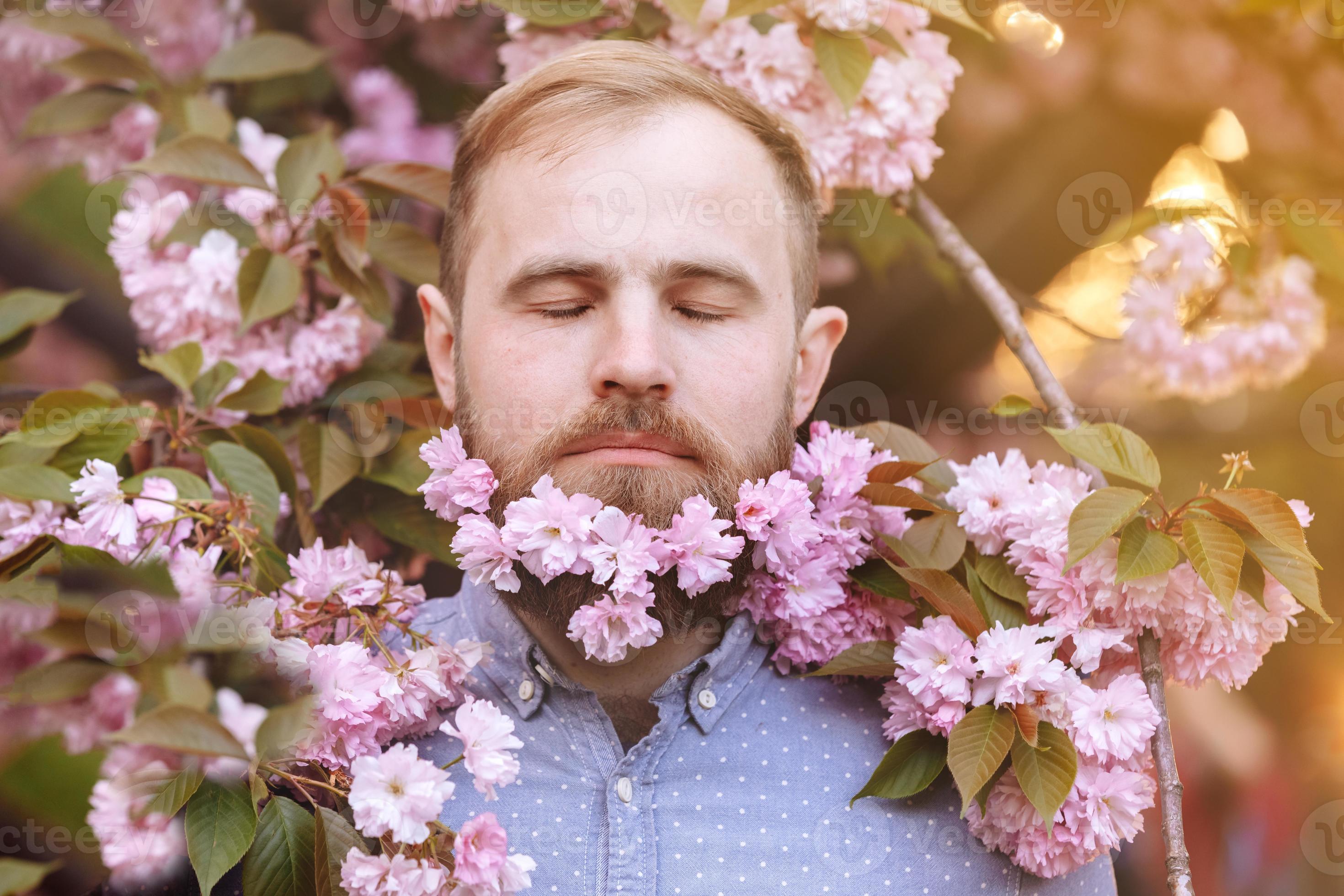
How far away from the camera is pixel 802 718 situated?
1.07 meters

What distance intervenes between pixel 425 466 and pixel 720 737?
1.77ft

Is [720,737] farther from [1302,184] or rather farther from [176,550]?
[1302,184]

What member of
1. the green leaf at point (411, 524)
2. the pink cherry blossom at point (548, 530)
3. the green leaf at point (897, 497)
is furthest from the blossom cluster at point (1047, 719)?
the green leaf at point (411, 524)

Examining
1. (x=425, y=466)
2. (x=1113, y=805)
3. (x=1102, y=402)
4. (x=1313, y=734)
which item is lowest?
(x=1313, y=734)

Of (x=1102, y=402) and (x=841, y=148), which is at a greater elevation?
(x=841, y=148)

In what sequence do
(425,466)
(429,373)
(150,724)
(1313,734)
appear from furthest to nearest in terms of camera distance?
(1313,734) < (429,373) < (425,466) < (150,724)

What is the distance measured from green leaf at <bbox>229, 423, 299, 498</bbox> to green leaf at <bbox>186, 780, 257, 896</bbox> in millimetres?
515

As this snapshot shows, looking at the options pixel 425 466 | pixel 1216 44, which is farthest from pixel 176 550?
pixel 1216 44

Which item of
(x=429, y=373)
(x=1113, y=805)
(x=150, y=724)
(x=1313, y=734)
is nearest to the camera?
(x=150, y=724)

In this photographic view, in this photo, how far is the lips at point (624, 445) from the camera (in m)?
0.98

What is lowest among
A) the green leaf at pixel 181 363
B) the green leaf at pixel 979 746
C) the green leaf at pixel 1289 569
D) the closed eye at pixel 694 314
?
the green leaf at pixel 181 363

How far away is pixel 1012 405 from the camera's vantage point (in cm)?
108

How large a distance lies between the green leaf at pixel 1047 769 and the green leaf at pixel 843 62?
0.77m

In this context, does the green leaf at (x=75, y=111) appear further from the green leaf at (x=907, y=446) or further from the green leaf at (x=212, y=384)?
the green leaf at (x=907, y=446)
